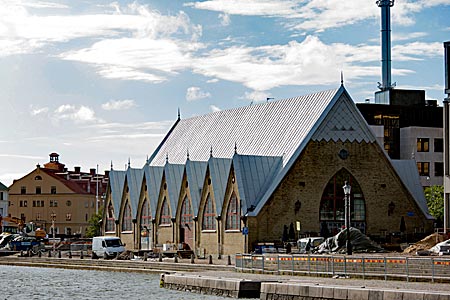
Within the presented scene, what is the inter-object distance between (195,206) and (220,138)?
10.6m

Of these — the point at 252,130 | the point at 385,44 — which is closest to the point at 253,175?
the point at 252,130

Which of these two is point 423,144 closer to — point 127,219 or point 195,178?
point 127,219

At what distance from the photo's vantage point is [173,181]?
90250 mm

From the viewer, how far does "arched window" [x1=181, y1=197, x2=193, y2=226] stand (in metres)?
86.9

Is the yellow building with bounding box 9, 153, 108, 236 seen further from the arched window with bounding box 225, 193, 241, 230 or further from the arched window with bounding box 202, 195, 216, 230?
the arched window with bounding box 225, 193, 241, 230

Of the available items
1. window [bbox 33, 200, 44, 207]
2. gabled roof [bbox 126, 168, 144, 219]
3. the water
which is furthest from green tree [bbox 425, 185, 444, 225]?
window [bbox 33, 200, 44, 207]

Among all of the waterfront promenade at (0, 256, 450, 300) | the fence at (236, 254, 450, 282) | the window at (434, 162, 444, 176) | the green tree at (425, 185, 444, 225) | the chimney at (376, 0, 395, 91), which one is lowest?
the waterfront promenade at (0, 256, 450, 300)

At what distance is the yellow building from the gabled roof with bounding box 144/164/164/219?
180 feet

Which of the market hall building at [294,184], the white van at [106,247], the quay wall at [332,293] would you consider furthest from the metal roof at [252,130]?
the quay wall at [332,293]

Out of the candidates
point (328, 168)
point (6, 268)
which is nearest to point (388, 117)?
point (328, 168)

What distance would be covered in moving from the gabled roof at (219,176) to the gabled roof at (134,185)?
14893mm

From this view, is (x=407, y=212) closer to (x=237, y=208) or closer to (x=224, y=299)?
(x=237, y=208)

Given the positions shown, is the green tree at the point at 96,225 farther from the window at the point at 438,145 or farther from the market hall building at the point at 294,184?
the window at the point at 438,145

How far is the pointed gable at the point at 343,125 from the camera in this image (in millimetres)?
81375
